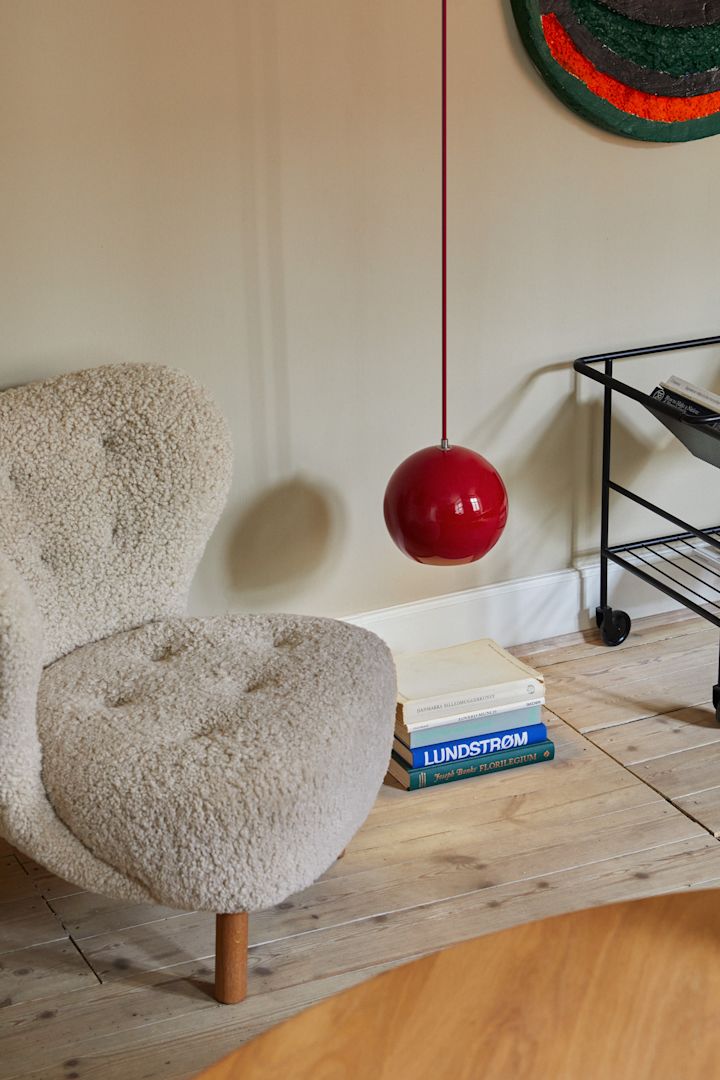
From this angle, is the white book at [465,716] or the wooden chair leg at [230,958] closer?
the wooden chair leg at [230,958]

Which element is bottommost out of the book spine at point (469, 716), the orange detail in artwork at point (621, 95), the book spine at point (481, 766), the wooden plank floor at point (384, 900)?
the wooden plank floor at point (384, 900)

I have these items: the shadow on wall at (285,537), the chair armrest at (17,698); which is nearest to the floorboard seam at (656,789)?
the shadow on wall at (285,537)

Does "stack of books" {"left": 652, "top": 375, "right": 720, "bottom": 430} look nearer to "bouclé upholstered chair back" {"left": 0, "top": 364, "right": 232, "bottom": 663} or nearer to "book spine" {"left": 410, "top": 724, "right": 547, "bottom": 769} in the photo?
"book spine" {"left": 410, "top": 724, "right": 547, "bottom": 769}

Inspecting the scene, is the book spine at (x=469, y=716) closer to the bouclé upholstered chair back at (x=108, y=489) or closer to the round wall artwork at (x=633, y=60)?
the bouclé upholstered chair back at (x=108, y=489)

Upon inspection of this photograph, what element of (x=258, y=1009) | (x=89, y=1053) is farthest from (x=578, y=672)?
(x=89, y=1053)

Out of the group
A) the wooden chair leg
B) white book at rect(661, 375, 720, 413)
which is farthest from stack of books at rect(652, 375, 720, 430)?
the wooden chair leg

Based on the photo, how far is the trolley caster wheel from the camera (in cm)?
274

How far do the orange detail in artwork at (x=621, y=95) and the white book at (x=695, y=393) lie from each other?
0.56 meters

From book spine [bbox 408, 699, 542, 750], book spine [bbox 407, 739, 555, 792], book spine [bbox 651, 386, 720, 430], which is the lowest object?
book spine [bbox 407, 739, 555, 792]

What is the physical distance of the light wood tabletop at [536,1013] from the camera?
1040mm

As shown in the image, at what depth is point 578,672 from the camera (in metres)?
2.66

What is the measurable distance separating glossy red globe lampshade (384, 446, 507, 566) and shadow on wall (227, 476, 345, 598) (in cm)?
27

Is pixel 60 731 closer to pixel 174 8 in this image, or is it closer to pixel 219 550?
pixel 219 550

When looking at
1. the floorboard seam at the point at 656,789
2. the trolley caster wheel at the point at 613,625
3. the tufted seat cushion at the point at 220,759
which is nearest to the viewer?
the tufted seat cushion at the point at 220,759
